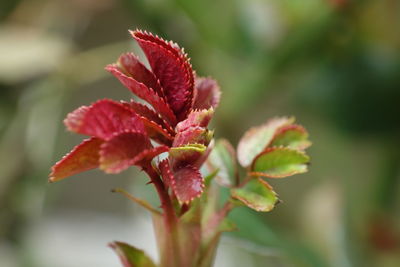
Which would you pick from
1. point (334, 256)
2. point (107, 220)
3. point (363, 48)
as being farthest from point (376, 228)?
point (107, 220)

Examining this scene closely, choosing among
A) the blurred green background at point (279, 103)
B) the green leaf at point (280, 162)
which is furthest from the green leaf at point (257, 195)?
→ the blurred green background at point (279, 103)

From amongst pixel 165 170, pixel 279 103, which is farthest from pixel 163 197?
pixel 279 103

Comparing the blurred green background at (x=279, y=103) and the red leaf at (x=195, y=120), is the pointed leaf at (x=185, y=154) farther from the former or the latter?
the blurred green background at (x=279, y=103)

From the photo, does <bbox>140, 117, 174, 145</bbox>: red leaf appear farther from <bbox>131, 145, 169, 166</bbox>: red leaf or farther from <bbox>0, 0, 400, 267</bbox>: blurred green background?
<bbox>0, 0, 400, 267</bbox>: blurred green background

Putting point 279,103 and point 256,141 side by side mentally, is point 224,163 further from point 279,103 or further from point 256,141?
point 279,103

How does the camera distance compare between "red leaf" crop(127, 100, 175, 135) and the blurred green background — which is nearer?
"red leaf" crop(127, 100, 175, 135)

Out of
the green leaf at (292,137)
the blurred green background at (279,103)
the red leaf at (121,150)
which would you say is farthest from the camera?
the blurred green background at (279,103)

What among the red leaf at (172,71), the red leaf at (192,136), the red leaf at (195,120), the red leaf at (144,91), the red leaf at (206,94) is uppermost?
the red leaf at (206,94)

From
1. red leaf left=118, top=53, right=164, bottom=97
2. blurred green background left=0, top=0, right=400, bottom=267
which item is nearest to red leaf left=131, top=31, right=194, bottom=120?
red leaf left=118, top=53, right=164, bottom=97
